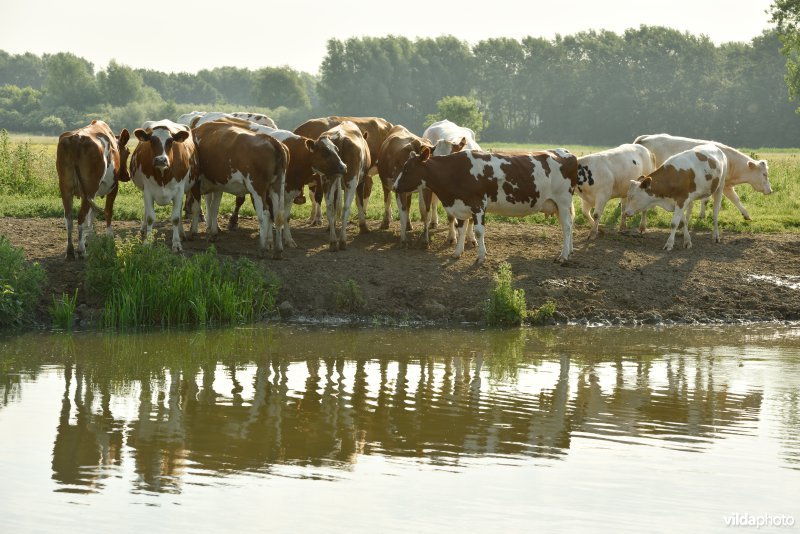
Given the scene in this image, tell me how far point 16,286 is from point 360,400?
20.0 feet

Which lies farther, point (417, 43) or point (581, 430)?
point (417, 43)

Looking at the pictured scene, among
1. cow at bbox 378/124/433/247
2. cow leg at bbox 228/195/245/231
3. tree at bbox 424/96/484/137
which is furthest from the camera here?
tree at bbox 424/96/484/137

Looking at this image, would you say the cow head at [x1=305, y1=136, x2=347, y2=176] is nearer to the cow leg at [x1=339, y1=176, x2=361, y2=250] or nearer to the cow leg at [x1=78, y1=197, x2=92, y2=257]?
the cow leg at [x1=339, y1=176, x2=361, y2=250]

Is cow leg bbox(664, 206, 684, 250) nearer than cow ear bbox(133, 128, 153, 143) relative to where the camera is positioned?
No

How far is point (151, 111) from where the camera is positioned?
10969 centimetres

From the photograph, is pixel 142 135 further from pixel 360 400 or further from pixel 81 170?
pixel 360 400

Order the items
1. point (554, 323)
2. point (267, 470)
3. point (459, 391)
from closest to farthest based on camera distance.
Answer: point (267, 470), point (459, 391), point (554, 323)

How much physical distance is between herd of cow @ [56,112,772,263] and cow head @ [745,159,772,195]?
9.33ft

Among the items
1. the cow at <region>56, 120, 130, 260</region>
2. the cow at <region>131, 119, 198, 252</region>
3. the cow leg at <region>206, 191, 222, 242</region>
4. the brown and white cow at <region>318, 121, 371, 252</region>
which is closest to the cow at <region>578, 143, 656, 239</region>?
the brown and white cow at <region>318, 121, 371, 252</region>

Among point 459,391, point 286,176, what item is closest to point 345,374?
point 459,391

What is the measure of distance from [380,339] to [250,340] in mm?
1608

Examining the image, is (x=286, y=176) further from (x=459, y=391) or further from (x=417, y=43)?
(x=417, y=43)

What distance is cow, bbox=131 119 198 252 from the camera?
16.7 m

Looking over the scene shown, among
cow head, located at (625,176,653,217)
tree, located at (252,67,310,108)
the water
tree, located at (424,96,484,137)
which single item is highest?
tree, located at (252,67,310,108)
